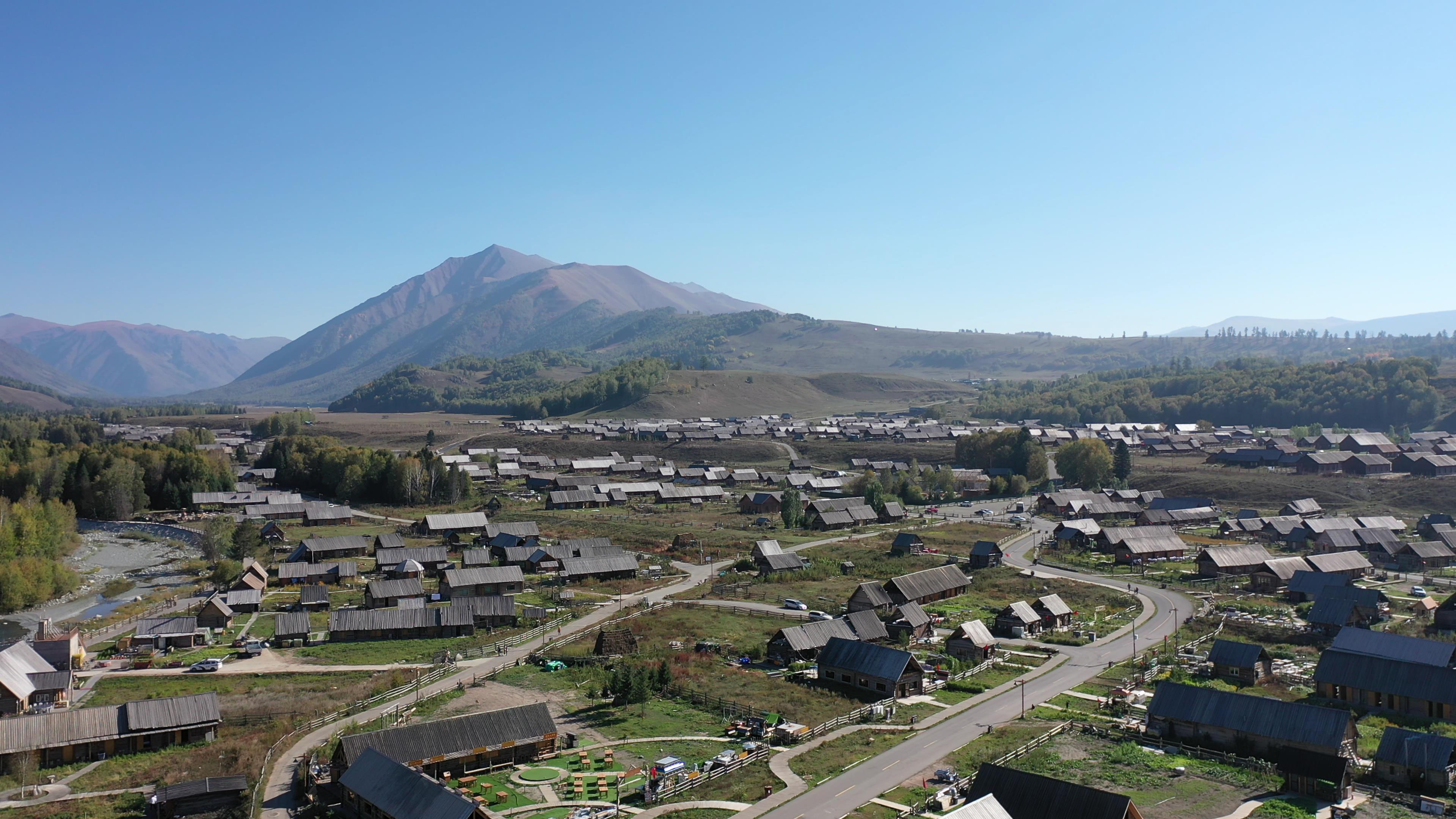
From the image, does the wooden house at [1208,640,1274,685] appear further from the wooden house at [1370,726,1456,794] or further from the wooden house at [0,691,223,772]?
the wooden house at [0,691,223,772]

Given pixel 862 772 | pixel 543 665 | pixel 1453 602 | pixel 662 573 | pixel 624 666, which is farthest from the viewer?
pixel 662 573

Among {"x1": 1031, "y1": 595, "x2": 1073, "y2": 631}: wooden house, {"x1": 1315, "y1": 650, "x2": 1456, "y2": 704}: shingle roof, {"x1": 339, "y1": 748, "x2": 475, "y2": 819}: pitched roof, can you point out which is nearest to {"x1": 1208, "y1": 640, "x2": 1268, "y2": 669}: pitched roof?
{"x1": 1315, "y1": 650, "x2": 1456, "y2": 704}: shingle roof

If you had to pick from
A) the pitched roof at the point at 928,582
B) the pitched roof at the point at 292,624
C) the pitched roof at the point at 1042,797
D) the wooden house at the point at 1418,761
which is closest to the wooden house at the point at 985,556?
the pitched roof at the point at 928,582

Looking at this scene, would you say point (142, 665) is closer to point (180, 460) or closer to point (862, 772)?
point (862, 772)

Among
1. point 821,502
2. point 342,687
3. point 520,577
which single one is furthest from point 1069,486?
point 342,687

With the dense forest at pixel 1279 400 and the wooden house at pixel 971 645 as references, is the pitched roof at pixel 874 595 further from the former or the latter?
the dense forest at pixel 1279 400
